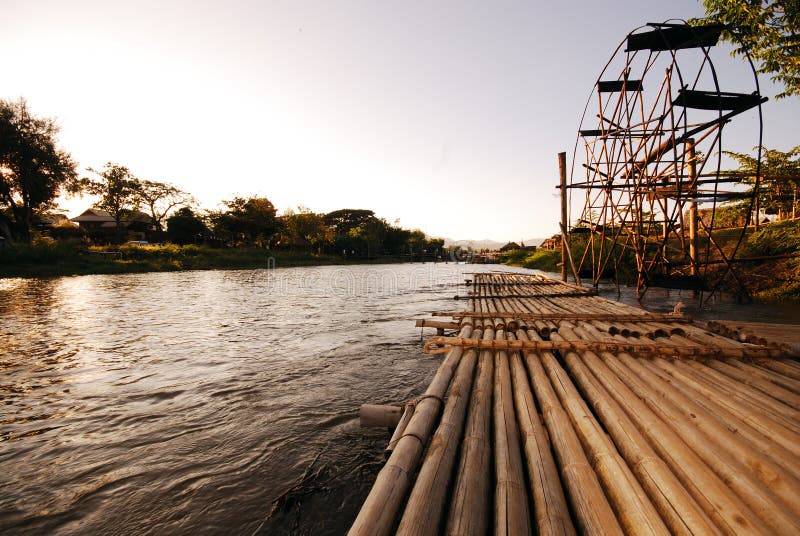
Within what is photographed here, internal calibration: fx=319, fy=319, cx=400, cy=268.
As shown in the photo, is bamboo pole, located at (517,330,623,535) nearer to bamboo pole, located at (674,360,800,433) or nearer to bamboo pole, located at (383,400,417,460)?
bamboo pole, located at (383,400,417,460)

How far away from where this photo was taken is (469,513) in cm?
196

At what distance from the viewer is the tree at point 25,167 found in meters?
34.8

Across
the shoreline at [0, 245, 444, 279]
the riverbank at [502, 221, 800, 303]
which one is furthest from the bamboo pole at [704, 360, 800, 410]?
the shoreline at [0, 245, 444, 279]

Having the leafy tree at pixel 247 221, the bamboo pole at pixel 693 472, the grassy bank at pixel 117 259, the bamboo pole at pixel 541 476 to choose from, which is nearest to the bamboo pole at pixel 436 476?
the bamboo pole at pixel 541 476

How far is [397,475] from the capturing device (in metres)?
2.27

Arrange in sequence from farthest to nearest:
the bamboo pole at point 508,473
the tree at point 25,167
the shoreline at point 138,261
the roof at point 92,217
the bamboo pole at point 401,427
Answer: the roof at point 92,217
the tree at point 25,167
the shoreline at point 138,261
the bamboo pole at point 401,427
the bamboo pole at point 508,473

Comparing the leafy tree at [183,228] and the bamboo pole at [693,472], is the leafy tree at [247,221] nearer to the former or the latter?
the leafy tree at [183,228]

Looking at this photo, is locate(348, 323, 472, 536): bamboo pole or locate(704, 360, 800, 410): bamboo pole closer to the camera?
locate(348, 323, 472, 536): bamboo pole

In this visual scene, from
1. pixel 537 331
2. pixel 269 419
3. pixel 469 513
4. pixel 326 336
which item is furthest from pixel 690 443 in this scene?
pixel 326 336

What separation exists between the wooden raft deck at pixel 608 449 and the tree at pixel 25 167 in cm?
5429

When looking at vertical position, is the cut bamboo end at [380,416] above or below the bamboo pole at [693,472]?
below

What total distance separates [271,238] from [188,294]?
153ft

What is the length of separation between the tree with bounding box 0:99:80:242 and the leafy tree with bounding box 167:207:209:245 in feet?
53.0

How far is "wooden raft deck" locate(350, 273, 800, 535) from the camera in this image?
6.02ft
